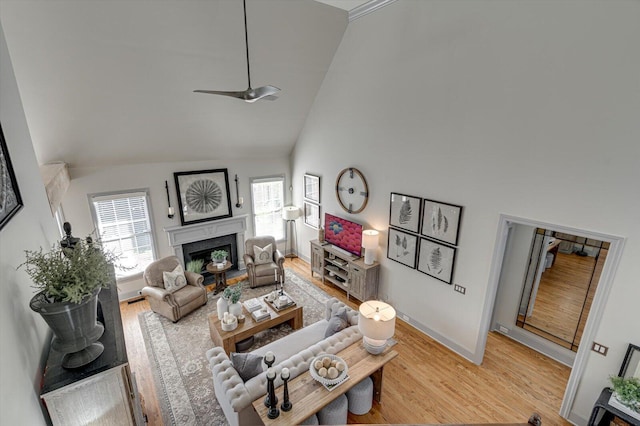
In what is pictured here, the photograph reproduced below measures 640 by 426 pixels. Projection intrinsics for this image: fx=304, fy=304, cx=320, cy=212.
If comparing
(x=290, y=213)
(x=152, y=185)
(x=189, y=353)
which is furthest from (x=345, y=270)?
(x=152, y=185)

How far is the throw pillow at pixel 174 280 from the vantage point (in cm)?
583

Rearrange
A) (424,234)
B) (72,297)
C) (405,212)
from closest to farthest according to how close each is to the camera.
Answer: (72,297), (424,234), (405,212)

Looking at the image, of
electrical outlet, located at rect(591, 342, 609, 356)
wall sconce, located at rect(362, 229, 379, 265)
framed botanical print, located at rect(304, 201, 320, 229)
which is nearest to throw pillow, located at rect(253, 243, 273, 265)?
framed botanical print, located at rect(304, 201, 320, 229)

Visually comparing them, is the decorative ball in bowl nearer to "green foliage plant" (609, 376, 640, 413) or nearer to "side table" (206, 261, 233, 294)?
"green foliage plant" (609, 376, 640, 413)

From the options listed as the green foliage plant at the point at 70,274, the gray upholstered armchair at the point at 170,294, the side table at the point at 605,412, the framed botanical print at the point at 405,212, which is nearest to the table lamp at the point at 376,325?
the framed botanical print at the point at 405,212

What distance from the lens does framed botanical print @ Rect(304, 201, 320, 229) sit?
7.54m

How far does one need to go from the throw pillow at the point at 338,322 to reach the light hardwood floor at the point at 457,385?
1.02 meters

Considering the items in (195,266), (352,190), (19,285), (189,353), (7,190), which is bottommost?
(189,353)

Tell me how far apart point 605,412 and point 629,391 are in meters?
0.55

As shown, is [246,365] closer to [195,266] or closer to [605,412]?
[195,266]

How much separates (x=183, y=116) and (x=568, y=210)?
19.6 ft

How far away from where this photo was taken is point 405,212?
5309mm

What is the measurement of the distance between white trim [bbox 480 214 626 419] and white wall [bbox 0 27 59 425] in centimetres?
474

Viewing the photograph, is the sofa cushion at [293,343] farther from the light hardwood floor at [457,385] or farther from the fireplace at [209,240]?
the fireplace at [209,240]
